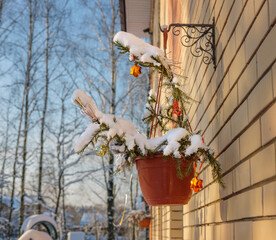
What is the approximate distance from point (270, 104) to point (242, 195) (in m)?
0.47

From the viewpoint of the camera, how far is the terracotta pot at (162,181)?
6.73ft

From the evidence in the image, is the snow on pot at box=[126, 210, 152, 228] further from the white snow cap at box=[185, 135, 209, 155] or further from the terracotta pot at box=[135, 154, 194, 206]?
the white snow cap at box=[185, 135, 209, 155]

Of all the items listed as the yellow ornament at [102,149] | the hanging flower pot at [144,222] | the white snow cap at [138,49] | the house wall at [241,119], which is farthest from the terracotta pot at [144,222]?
the white snow cap at [138,49]

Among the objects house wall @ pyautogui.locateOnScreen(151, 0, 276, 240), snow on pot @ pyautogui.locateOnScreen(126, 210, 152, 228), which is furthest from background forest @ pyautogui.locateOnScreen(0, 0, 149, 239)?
house wall @ pyautogui.locateOnScreen(151, 0, 276, 240)

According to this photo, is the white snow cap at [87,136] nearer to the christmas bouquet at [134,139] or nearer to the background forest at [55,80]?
the christmas bouquet at [134,139]

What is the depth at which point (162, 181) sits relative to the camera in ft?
6.80

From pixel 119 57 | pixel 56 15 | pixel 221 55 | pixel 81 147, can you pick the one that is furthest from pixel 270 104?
pixel 56 15

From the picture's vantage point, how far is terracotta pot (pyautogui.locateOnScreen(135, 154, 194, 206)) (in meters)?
2.05

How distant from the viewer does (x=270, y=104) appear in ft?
3.90

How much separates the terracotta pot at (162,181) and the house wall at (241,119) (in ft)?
0.58

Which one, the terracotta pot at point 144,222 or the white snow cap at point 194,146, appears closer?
the white snow cap at point 194,146

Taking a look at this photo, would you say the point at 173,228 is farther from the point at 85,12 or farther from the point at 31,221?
the point at 85,12

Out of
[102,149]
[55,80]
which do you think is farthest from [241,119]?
[55,80]

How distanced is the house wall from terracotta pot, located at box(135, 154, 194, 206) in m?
0.18
